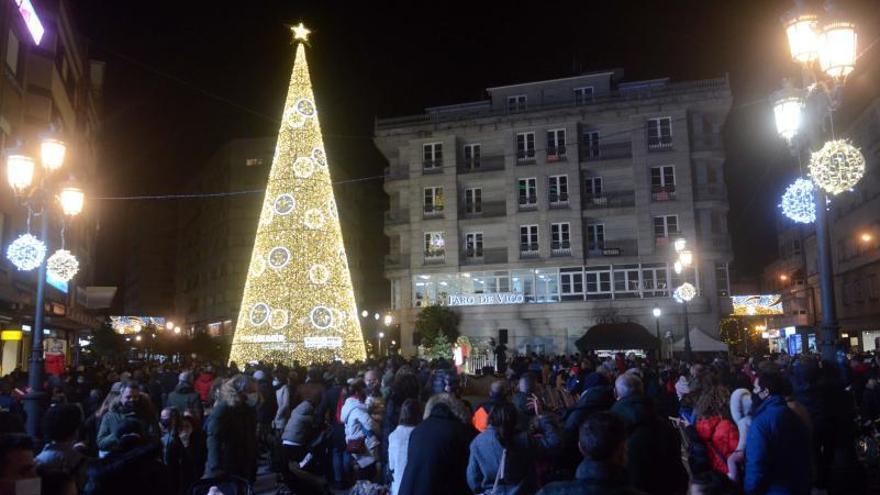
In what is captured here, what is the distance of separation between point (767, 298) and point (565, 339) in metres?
21.6

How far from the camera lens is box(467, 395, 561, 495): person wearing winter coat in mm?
5504

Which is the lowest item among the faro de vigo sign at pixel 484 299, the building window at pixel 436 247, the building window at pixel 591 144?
the faro de vigo sign at pixel 484 299

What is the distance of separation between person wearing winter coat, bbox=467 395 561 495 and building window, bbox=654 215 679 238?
123 ft

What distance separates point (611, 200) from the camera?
4231 centimetres

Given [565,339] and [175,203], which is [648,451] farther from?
[175,203]

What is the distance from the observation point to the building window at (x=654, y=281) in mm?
41031

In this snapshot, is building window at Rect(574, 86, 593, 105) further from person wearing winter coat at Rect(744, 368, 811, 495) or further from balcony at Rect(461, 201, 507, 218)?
person wearing winter coat at Rect(744, 368, 811, 495)

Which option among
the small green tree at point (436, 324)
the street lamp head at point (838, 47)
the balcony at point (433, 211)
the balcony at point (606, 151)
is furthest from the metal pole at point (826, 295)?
the balcony at point (433, 211)

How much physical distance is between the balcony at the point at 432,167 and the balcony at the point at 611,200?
9227mm

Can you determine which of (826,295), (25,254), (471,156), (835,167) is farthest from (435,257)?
(826,295)

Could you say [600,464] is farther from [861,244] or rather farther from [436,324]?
[861,244]

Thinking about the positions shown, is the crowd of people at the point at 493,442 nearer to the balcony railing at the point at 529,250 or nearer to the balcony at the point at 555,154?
the balcony railing at the point at 529,250

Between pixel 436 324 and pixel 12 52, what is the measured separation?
24.5m

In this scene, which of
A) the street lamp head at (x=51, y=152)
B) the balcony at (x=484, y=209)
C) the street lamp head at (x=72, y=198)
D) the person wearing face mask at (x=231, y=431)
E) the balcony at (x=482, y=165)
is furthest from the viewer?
the balcony at (x=482, y=165)
